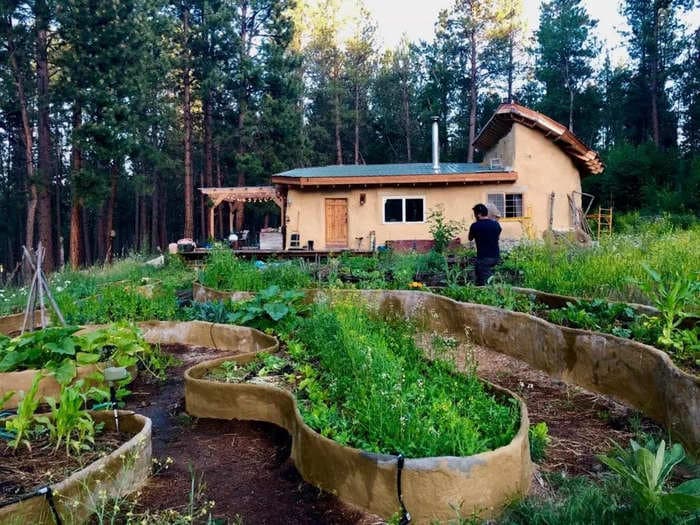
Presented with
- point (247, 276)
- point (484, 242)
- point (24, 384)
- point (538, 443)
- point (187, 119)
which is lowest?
point (538, 443)

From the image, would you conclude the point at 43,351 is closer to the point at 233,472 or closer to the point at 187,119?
the point at 233,472

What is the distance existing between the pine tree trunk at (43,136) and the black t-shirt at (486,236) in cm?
1584

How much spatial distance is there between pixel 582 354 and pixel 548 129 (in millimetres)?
13490

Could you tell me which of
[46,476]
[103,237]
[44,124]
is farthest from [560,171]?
[103,237]

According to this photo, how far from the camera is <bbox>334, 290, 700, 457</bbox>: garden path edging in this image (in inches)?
128

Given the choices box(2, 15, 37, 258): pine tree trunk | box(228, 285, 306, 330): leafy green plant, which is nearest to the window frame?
box(228, 285, 306, 330): leafy green plant

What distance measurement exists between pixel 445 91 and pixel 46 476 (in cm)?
3445

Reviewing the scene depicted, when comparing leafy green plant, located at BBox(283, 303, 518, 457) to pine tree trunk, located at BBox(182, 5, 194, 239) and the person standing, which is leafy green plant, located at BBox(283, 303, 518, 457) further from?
pine tree trunk, located at BBox(182, 5, 194, 239)

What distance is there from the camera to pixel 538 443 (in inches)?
125

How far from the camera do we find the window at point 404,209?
55.1 ft

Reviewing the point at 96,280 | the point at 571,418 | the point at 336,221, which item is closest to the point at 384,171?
the point at 336,221

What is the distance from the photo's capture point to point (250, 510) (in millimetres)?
2684

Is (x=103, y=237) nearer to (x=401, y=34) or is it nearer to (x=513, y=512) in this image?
(x=401, y=34)

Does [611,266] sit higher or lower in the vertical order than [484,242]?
lower
